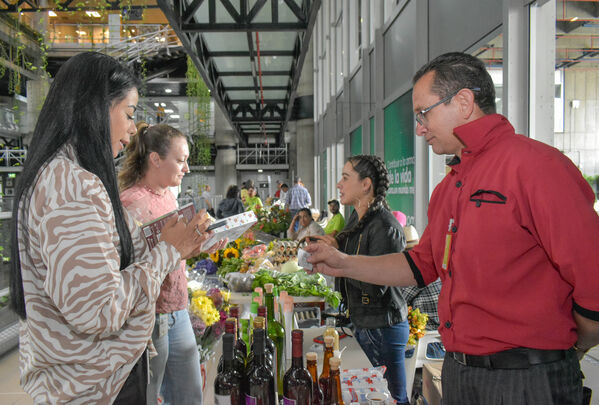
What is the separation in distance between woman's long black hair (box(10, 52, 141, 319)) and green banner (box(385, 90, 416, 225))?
3980mm

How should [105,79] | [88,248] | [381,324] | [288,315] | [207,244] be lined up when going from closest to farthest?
[88,248], [105,79], [207,244], [288,315], [381,324]

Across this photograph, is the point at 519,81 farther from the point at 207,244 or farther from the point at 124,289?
the point at 124,289

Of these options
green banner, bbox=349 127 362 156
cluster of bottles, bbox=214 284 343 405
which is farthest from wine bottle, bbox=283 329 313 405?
green banner, bbox=349 127 362 156

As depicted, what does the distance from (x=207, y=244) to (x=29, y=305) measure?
1.93 ft

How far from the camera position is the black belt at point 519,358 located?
123 centimetres

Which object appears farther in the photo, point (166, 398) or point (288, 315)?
point (166, 398)

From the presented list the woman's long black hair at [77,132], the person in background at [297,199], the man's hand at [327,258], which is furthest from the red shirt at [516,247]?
the person in background at [297,199]

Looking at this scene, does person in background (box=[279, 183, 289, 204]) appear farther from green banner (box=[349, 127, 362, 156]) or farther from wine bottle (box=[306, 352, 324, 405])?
wine bottle (box=[306, 352, 324, 405])

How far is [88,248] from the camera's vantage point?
1018 mm

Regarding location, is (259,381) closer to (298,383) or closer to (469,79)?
(298,383)

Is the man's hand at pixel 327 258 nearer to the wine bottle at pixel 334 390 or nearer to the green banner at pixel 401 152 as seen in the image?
the wine bottle at pixel 334 390

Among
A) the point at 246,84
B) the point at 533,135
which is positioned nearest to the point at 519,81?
Result: the point at 533,135

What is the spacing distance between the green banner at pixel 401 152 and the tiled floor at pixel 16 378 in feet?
8.45

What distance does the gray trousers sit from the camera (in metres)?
1.23
